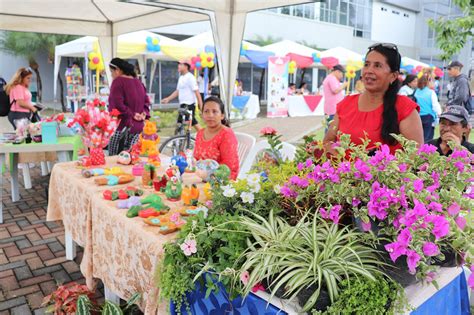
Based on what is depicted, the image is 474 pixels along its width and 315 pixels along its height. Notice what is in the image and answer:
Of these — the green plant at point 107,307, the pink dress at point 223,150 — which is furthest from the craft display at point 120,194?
the pink dress at point 223,150

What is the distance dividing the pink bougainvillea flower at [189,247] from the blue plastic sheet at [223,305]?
118 millimetres

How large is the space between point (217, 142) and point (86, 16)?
4158 mm

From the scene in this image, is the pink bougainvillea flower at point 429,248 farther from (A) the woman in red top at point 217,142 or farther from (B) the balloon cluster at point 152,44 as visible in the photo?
(B) the balloon cluster at point 152,44

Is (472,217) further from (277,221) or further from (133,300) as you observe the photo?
(133,300)

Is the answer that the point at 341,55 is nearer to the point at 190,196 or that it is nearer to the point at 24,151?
the point at 24,151

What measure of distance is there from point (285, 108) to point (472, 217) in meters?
12.6

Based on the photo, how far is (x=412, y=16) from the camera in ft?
102

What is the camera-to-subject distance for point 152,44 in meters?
9.57

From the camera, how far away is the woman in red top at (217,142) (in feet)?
9.69

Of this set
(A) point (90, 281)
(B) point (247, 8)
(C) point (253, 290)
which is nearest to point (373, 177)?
(C) point (253, 290)

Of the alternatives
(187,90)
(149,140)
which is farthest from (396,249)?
(187,90)

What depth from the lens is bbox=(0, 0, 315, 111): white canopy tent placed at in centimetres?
414

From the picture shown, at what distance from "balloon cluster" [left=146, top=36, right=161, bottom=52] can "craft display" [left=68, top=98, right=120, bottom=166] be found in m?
6.72

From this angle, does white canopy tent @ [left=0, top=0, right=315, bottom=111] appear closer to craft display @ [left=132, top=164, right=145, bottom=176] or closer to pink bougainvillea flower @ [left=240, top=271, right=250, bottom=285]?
craft display @ [left=132, top=164, right=145, bottom=176]
